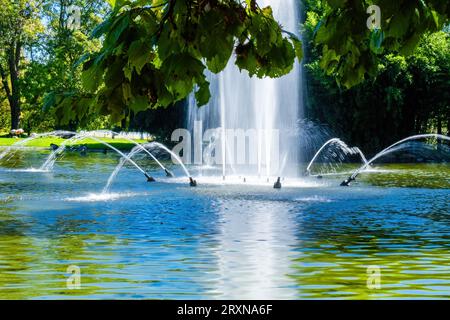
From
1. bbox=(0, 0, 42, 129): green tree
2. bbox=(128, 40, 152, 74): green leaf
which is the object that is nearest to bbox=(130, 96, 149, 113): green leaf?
bbox=(128, 40, 152, 74): green leaf

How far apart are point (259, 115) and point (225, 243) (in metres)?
25.1

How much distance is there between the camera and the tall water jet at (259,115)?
37688 mm

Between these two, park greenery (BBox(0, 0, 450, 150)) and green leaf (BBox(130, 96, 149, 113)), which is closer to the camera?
park greenery (BBox(0, 0, 450, 150))

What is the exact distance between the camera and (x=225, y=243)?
12.7m

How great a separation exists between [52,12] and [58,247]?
67.0 meters

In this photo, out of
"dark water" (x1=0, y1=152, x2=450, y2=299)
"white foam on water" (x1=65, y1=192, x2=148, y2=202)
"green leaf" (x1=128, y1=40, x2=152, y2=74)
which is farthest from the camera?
"white foam on water" (x1=65, y1=192, x2=148, y2=202)

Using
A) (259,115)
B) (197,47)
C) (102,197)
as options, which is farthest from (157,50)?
(259,115)

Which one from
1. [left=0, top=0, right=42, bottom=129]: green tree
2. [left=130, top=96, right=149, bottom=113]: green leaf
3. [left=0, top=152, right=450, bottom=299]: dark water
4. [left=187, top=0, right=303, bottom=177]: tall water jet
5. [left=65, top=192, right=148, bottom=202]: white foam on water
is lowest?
[left=0, top=152, right=450, bottom=299]: dark water

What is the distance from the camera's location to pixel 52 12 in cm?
7619

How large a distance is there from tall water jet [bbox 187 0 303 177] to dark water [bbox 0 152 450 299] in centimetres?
1419

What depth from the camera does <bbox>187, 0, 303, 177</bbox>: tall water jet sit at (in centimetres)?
3769

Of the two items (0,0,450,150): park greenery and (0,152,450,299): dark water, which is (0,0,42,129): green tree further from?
(0,0,450,150): park greenery

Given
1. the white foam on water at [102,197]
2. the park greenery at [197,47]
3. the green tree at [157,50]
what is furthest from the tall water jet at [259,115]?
the green tree at [157,50]

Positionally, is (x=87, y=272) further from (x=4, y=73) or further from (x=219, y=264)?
(x=4, y=73)
